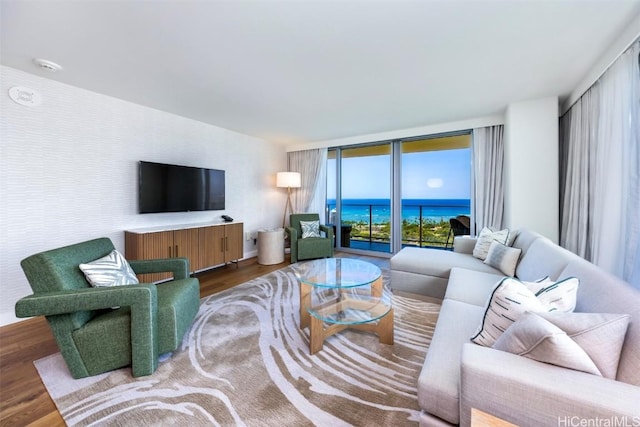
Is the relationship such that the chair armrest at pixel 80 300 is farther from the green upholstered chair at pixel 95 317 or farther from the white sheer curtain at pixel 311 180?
the white sheer curtain at pixel 311 180

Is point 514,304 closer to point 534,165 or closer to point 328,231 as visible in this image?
point 534,165

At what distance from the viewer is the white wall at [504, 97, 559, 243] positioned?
312 cm

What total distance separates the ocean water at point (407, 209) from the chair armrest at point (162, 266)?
3470 mm

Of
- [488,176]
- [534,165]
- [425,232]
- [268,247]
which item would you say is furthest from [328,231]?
[534,165]

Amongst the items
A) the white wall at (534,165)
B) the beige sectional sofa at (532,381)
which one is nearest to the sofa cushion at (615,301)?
the beige sectional sofa at (532,381)

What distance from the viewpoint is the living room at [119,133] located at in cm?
209

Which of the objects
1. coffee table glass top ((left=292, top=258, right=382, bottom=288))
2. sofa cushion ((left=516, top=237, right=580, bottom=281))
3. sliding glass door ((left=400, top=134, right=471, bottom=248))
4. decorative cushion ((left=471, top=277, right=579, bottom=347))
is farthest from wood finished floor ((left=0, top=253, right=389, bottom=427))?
sliding glass door ((left=400, top=134, right=471, bottom=248))

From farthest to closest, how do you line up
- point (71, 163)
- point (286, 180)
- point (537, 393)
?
point (286, 180), point (71, 163), point (537, 393)

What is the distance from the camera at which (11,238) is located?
234 centimetres

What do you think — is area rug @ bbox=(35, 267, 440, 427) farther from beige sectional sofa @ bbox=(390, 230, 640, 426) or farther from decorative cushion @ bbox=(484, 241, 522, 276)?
decorative cushion @ bbox=(484, 241, 522, 276)

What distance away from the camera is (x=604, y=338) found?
2.89 feet

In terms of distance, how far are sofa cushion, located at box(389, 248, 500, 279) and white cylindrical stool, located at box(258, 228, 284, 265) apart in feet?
7.14

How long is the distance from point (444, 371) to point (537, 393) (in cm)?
33

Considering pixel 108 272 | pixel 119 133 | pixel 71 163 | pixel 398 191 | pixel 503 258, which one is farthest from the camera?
pixel 398 191
